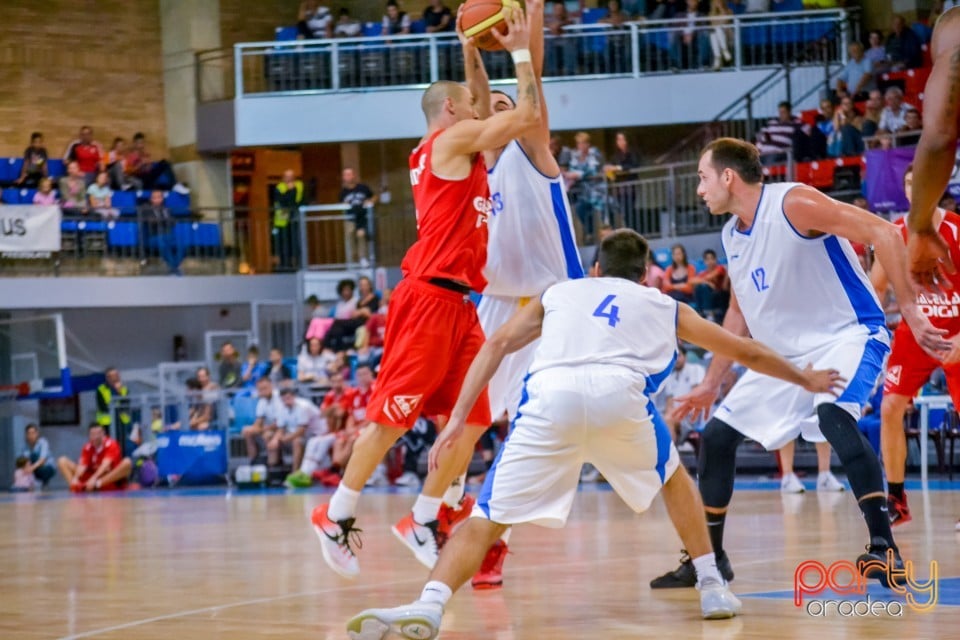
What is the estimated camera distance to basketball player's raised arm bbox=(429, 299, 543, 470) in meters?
4.93

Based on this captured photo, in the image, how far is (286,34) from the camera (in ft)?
80.0

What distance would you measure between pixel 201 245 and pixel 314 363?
4.79 meters

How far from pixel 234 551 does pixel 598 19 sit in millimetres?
15803

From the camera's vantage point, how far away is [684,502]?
5.31 meters

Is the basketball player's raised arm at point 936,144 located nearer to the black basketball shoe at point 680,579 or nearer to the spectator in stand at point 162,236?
the black basketball shoe at point 680,579

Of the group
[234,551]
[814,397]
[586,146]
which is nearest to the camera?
[814,397]

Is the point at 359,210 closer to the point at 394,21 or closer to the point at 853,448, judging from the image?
the point at 394,21

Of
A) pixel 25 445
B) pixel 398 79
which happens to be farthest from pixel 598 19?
pixel 25 445

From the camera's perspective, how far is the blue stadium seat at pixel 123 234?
21.3 meters

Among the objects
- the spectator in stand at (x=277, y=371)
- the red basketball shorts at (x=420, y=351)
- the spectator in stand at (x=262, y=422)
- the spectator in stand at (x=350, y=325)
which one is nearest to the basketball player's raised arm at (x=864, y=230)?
the red basketball shorts at (x=420, y=351)

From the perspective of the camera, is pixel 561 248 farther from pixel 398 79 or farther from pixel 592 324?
pixel 398 79

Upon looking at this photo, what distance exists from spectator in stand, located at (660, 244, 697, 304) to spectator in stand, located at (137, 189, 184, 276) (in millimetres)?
8659

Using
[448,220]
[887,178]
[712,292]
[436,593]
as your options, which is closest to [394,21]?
[712,292]

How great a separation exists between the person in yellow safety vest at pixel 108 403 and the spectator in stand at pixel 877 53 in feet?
36.2
